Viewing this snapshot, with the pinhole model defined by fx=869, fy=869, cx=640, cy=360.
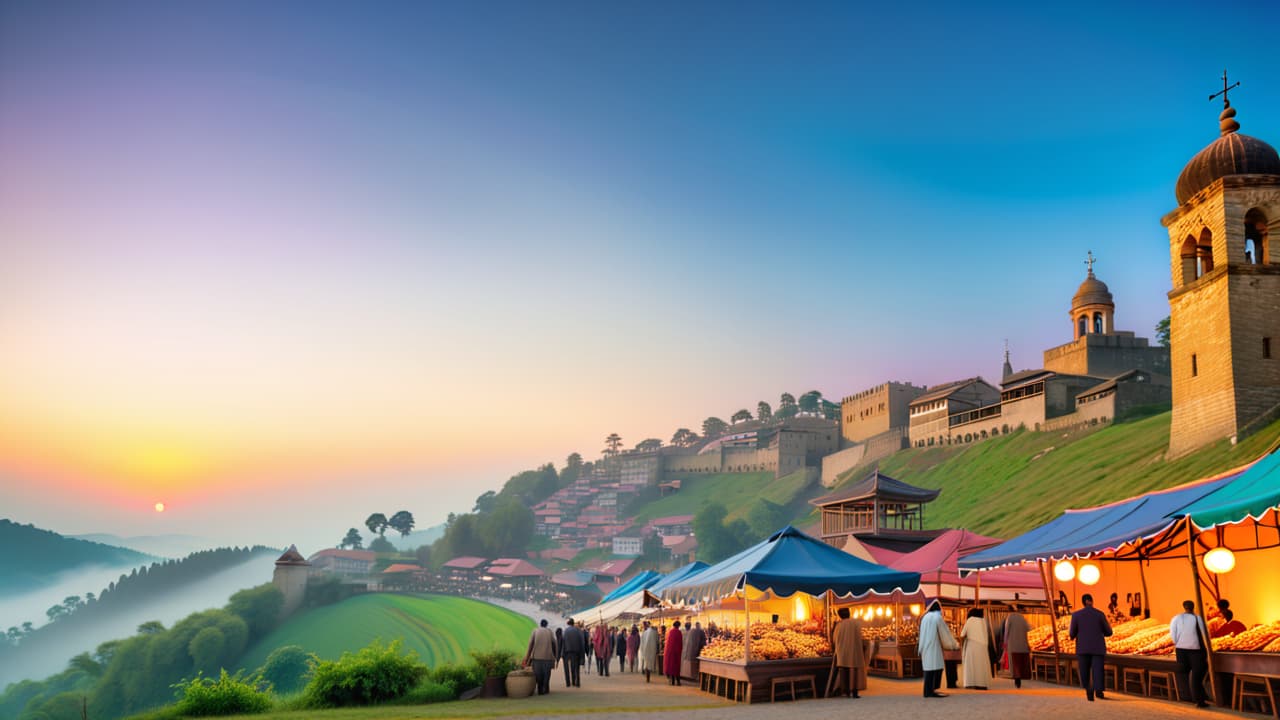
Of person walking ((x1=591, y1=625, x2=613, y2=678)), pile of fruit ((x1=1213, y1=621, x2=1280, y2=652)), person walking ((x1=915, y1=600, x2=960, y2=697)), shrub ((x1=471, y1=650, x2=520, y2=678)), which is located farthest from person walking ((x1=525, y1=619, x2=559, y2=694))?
pile of fruit ((x1=1213, y1=621, x2=1280, y2=652))

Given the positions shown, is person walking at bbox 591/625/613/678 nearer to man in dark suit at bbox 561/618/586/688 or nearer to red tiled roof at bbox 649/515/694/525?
man in dark suit at bbox 561/618/586/688

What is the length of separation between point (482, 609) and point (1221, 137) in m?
64.6

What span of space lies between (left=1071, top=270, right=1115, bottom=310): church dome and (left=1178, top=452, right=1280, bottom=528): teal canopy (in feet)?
226

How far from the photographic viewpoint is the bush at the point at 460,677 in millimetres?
14727

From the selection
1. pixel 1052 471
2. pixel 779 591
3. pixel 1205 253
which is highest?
pixel 1205 253

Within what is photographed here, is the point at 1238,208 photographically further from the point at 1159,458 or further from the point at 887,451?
the point at 887,451

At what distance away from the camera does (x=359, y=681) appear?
13992 mm

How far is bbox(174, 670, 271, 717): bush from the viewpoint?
13.1 meters

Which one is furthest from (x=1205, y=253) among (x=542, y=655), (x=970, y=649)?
(x=542, y=655)

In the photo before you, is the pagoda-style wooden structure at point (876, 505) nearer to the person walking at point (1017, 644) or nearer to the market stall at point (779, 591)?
the person walking at point (1017, 644)

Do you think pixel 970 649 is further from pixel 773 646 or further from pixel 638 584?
pixel 638 584

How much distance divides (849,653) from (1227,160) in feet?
86.0

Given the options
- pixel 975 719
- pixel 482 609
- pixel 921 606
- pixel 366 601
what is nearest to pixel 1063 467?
pixel 921 606

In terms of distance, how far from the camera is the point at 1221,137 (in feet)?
100
